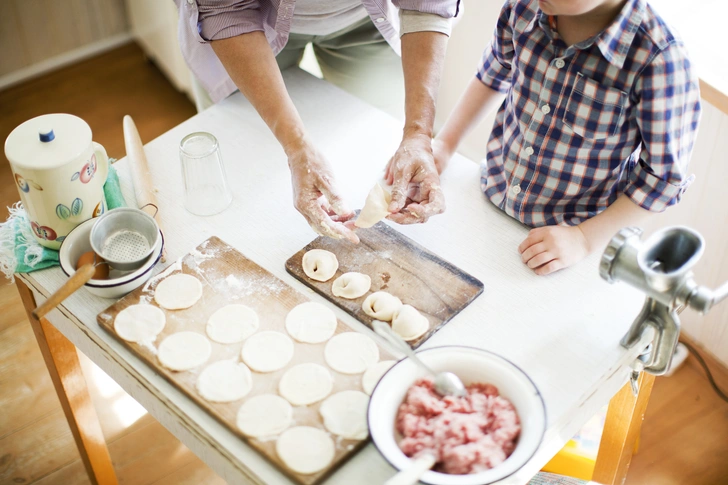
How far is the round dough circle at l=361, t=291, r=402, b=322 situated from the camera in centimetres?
103

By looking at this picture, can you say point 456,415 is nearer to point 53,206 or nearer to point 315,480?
point 315,480

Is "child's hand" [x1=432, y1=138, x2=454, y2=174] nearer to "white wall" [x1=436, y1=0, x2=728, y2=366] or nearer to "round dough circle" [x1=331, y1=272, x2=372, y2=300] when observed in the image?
"round dough circle" [x1=331, y1=272, x2=372, y2=300]

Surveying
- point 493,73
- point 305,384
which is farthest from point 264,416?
point 493,73

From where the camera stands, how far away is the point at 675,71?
96cm

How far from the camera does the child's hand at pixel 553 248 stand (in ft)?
3.61

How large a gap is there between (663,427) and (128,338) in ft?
4.39

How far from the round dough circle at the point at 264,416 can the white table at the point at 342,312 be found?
0.03 m

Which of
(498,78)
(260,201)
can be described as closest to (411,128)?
(498,78)

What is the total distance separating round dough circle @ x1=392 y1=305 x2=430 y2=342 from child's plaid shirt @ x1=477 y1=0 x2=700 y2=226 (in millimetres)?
304

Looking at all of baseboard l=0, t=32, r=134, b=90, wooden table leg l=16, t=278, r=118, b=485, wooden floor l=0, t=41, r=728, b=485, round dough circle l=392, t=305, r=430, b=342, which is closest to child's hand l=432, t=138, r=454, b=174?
round dough circle l=392, t=305, r=430, b=342

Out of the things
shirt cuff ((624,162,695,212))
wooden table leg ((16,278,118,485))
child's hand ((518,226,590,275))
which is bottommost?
wooden table leg ((16,278,118,485))

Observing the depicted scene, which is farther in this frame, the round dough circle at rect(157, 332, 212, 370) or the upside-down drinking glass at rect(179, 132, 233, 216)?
the upside-down drinking glass at rect(179, 132, 233, 216)

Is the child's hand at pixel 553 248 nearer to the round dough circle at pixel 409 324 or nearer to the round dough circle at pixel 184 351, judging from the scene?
the round dough circle at pixel 409 324

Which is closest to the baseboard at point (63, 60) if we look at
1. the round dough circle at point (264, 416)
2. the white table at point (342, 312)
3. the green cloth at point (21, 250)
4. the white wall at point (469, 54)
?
the white wall at point (469, 54)
